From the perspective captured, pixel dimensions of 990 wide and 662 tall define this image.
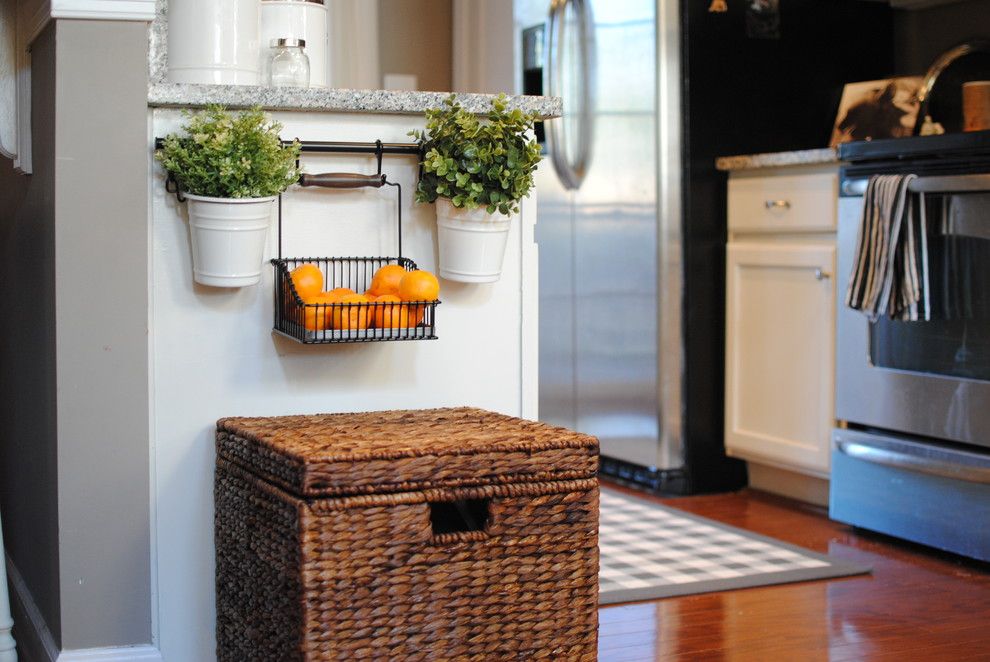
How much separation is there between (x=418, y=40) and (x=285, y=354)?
2803 mm

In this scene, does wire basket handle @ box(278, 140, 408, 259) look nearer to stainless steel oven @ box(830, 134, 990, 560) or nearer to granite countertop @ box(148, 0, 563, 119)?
granite countertop @ box(148, 0, 563, 119)

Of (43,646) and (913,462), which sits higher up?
(913,462)

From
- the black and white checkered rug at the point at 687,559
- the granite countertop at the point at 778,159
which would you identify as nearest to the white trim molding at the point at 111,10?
the black and white checkered rug at the point at 687,559

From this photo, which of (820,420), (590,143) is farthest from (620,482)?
(590,143)

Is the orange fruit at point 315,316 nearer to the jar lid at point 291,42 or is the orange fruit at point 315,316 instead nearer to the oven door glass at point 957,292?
the jar lid at point 291,42

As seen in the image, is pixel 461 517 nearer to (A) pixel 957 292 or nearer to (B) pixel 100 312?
(B) pixel 100 312

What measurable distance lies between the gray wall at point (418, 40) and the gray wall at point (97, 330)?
8.79 ft

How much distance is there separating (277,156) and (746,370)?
2.04 meters

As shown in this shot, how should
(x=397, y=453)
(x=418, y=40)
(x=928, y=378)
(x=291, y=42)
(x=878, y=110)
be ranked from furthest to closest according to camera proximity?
(x=418, y=40)
(x=878, y=110)
(x=928, y=378)
(x=291, y=42)
(x=397, y=453)

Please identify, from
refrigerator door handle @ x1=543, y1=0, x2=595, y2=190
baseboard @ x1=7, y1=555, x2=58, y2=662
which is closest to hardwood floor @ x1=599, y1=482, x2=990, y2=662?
baseboard @ x1=7, y1=555, x2=58, y2=662

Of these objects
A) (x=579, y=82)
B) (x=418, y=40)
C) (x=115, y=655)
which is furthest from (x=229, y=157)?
(x=418, y=40)

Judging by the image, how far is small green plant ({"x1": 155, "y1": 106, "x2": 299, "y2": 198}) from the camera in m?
1.72

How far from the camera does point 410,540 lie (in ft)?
5.22

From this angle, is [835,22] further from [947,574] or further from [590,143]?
[947,574]
